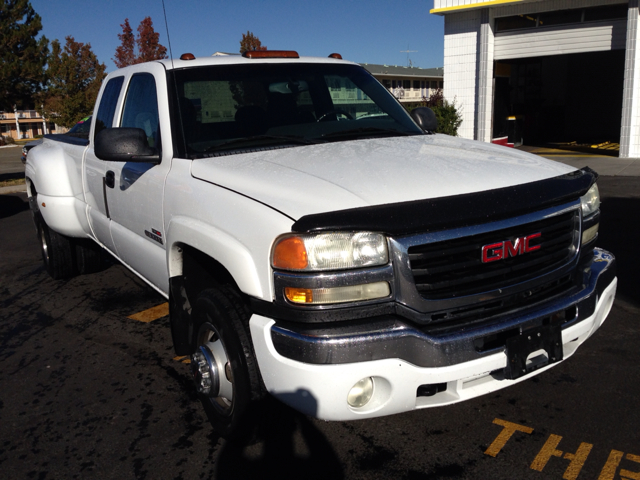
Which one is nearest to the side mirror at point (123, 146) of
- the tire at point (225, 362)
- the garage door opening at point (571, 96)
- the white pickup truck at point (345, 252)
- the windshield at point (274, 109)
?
the white pickup truck at point (345, 252)

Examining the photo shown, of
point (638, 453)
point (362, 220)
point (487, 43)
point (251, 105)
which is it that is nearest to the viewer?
point (362, 220)

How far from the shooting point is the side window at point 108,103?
4.49 m

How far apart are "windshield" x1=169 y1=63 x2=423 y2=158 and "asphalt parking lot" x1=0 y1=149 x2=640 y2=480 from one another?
60.5 inches

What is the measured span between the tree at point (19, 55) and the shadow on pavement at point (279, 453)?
2396cm

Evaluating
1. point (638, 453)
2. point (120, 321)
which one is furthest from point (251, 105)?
point (638, 453)

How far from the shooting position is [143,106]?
156 inches

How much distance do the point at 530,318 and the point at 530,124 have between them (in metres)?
21.0

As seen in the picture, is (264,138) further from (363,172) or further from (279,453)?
(279,453)

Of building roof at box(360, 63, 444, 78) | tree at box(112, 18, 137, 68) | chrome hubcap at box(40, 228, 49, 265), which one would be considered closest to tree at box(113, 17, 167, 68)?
tree at box(112, 18, 137, 68)

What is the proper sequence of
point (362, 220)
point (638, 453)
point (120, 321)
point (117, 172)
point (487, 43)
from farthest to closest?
1. point (487, 43)
2. point (120, 321)
3. point (117, 172)
4. point (638, 453)
5. point (362, 220)

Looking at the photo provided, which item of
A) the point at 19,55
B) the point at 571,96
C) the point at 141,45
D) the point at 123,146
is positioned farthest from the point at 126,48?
the point at 123,146

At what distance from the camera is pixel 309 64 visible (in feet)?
13.7

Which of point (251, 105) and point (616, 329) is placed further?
point (616, 329)

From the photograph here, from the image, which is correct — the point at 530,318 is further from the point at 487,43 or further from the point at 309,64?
the point at 487,43
